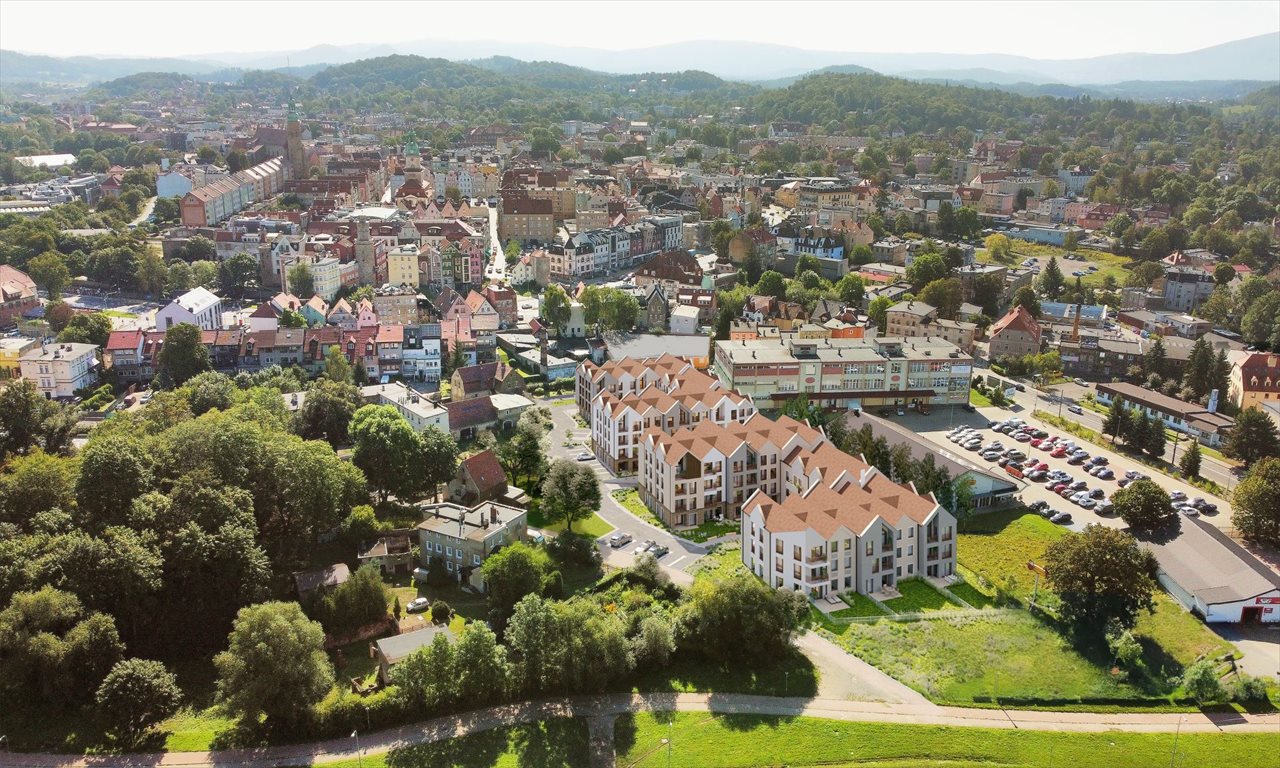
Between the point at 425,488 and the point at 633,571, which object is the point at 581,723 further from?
the point at 425,488

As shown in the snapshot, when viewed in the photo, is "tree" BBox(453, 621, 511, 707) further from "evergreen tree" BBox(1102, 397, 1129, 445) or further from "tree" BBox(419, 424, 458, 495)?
"evergreen tree" BBox(1102, 397, 1129, 445)

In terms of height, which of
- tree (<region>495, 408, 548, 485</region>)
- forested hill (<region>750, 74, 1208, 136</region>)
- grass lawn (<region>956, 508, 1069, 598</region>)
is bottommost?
grass lawn (<region>956, 508, 1069, 598</region>)

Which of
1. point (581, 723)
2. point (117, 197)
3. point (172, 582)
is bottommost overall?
point (581, 723)

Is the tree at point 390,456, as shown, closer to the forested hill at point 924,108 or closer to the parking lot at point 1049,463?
the parking lot at point 1049,463

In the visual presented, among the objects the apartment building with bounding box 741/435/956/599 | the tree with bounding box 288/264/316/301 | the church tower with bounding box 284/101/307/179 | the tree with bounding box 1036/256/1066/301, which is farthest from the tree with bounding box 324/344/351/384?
the church tower with bounding box 284/101/307/179

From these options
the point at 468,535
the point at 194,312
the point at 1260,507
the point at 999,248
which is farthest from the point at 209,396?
the point at 999,248

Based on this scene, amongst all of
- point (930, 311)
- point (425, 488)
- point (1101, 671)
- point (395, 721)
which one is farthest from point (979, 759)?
point (930, 311)
